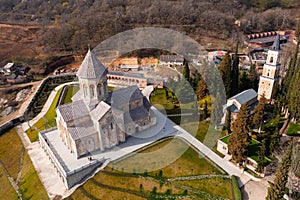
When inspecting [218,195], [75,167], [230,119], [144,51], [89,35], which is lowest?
[218,195]

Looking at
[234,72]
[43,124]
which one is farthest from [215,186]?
[43,124]

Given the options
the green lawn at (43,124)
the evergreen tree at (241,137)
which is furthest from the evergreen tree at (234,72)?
the green lawn at (43,124)

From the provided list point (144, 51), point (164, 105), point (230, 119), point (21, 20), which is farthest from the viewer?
point (21, 20)

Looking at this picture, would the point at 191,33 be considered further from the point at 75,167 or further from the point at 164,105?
the point at 75,167

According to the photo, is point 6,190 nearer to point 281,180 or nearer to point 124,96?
point 124,96

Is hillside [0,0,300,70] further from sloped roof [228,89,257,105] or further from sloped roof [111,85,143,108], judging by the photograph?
sloped roof [111,85,143,108]

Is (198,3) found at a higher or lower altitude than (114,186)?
higher

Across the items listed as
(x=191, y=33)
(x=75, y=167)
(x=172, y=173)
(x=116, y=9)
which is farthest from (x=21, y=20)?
(x=172, y=173)
